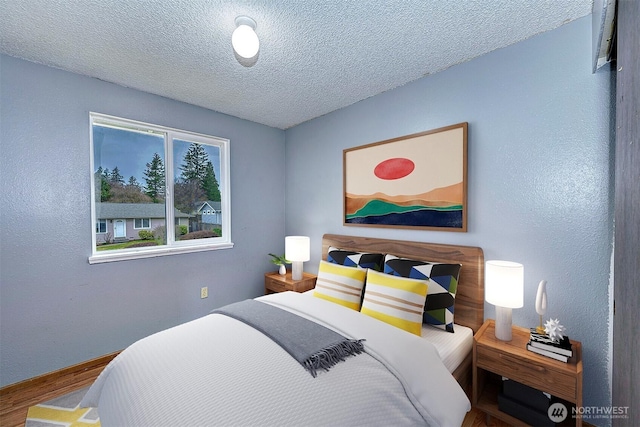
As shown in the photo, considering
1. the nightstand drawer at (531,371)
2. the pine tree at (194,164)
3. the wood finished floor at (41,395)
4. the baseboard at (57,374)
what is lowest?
the wood finished floor at (41,395)

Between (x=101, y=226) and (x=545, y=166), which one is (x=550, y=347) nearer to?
(x=545, y=166)

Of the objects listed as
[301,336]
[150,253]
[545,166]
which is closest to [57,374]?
[150,253]

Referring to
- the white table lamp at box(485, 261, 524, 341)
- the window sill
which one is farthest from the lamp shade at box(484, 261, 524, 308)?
the window sill

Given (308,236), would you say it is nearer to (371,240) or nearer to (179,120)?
(371,240)

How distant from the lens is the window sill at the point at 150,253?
2202mm

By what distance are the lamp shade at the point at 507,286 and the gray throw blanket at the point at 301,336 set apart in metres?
0.92

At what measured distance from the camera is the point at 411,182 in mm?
2270

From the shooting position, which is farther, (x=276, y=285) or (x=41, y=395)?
(x=276, y=285)

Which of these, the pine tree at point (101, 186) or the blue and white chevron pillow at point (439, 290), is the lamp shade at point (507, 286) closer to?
the blue and white chevron pillow at point (439, 290)

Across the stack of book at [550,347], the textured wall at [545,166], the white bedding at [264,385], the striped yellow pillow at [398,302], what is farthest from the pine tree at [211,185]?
the stack of book at [550,347]

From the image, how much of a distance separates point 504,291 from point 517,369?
1.38ft

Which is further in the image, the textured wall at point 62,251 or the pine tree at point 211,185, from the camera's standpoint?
the pine tree at point 211,185

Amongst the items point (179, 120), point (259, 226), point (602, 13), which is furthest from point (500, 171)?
point (179, 120)

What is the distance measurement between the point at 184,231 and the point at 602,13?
336 cm
